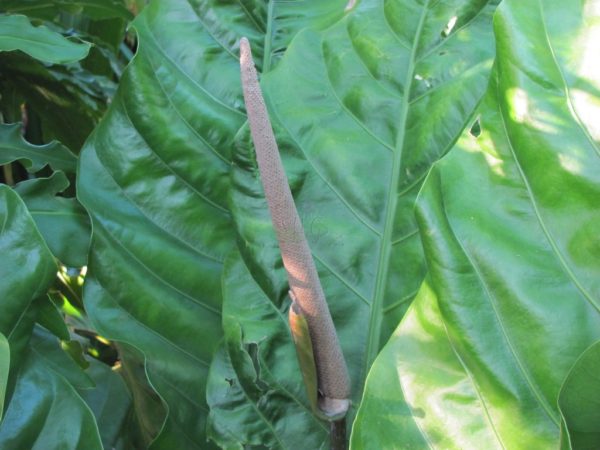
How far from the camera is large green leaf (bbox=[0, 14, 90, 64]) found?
2.56 feet

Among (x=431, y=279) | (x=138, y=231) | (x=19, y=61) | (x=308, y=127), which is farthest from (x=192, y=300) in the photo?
(x=19, y=61)

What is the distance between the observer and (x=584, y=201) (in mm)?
483

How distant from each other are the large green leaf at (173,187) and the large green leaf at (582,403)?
1.22 feet

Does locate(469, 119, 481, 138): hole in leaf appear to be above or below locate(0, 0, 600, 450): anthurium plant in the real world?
above

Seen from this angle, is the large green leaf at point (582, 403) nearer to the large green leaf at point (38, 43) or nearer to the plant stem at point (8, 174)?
the large green leaf at point (38, 43)

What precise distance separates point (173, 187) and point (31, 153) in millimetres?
187

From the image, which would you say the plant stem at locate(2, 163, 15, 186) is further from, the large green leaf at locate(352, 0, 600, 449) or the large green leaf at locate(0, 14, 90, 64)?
the large green leaf at locate(352, 0, 600, 449)

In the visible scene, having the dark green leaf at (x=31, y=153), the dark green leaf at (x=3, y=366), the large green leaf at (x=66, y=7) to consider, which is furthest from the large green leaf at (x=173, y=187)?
the large green leaf at (x=66, y=7)

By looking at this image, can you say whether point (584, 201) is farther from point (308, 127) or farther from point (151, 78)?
point (151, 78)

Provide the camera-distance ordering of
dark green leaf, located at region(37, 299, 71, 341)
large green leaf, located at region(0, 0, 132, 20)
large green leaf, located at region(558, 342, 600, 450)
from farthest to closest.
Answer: large green leaf, located at region(0, 0, 132, 20)
dark green leaf, located at region(37, 299, 71, 341)
large green leaf, located at region(558, 342, 600, 450)

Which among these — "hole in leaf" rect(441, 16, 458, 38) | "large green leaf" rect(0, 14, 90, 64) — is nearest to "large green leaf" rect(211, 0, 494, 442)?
"hole in leaf" rect(441, 16, 458, 38)

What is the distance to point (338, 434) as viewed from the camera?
57cm

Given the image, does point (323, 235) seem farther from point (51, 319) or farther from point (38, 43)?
point (38, 43)

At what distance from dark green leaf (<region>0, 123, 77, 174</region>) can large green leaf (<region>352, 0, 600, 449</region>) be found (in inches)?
20.1
